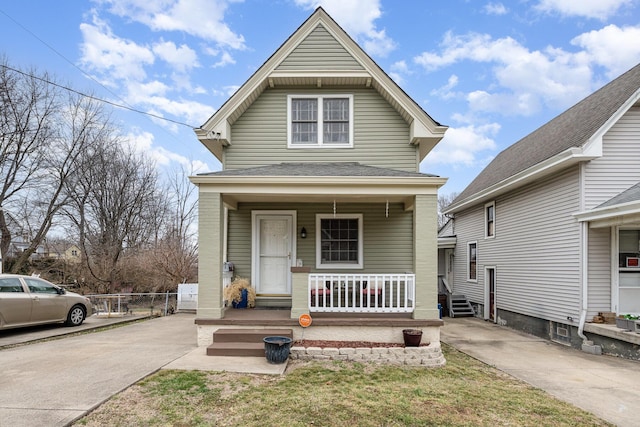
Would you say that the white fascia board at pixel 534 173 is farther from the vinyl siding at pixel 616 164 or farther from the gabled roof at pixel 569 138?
the vinyl siding at pixel 616 164

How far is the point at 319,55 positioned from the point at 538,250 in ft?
27.8

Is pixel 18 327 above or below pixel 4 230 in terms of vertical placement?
below

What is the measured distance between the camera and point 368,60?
8453 millimetres

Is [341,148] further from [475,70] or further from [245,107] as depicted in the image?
[475,70]

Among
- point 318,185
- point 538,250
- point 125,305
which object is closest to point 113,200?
point 125,305

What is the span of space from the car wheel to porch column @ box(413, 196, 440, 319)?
29.4ft

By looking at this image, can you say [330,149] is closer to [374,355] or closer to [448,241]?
[374,355]

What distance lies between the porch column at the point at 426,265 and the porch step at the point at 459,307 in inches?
339

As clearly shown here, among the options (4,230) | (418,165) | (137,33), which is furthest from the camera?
(4,230)

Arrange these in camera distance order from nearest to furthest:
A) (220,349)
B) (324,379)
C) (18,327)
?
(324,379) → (220,349) → (18,327)

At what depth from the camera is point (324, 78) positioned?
28.3 feet

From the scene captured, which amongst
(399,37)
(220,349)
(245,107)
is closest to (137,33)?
(245,107)

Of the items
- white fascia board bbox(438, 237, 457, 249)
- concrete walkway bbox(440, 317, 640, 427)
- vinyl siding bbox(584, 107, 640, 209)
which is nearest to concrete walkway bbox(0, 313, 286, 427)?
concrete walkway bbox(440, 317, 640, 427)

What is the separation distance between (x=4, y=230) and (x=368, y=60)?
1893cm
